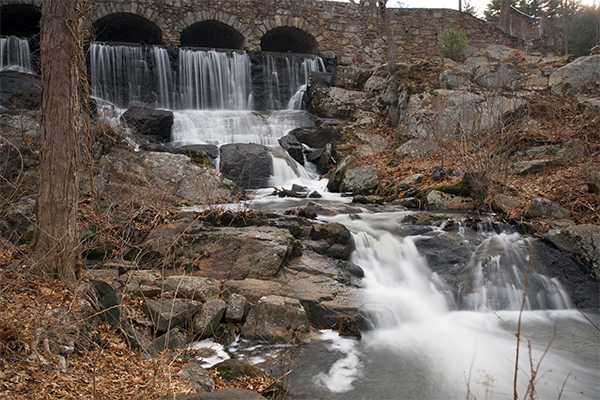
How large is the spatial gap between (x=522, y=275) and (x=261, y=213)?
4.02 meters

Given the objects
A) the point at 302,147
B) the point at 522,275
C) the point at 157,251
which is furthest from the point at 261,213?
the point at 302,147

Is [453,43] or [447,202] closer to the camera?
[447,202]

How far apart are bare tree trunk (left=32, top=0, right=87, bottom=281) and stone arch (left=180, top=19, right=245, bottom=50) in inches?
519

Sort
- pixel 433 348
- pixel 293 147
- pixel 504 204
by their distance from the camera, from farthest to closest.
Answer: pixel 293 147 → pixel 504 204 → pixel 433 348

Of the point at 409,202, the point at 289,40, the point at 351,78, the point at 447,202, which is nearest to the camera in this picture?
the point at 447,202

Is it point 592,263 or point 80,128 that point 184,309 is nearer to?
point 80,128

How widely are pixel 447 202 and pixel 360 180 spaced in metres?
2.44

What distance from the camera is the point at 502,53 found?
1623 cm

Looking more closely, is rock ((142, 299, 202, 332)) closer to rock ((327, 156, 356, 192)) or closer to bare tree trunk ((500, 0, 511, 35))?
rock ((327, 156, 356, 192))

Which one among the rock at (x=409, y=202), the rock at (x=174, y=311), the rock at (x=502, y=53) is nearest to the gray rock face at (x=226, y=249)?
the rock at (x=174, y=311)

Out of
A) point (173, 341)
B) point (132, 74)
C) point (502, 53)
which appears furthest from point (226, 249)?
point (502, 53)

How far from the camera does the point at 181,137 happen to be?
12250 mm

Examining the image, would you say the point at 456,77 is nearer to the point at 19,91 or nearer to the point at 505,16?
the point at 19,91

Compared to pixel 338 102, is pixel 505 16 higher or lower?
higher
